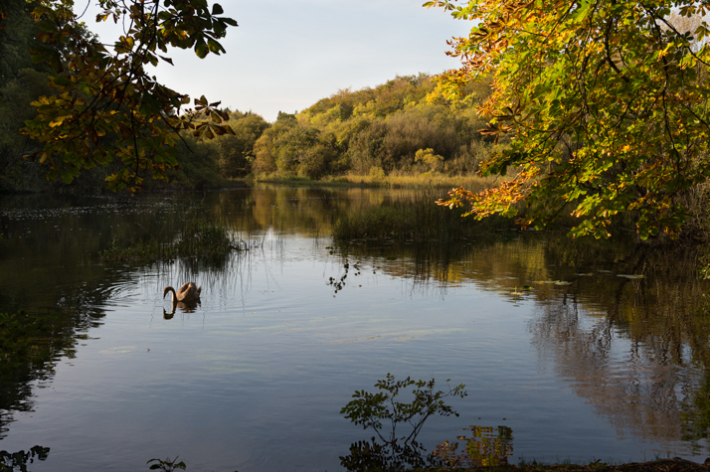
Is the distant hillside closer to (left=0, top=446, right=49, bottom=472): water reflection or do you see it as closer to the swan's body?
the swan's body

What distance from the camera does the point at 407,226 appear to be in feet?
61.9

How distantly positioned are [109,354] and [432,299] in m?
5.61

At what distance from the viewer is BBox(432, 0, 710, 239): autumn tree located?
532cm

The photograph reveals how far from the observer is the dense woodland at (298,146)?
30.6 m

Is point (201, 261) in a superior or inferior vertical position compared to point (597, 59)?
inferior

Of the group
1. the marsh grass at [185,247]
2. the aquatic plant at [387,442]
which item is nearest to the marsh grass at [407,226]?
the marsh grass at [185,247]

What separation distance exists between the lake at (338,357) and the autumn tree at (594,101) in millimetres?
1818

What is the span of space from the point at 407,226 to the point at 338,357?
1199 cm

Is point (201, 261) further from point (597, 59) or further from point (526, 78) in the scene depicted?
point (597, 59)

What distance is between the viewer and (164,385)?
6.29 m

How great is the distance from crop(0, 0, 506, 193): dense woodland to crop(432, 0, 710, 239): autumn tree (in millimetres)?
24244

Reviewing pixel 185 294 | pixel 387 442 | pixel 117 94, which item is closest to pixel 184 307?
pixel 185 294

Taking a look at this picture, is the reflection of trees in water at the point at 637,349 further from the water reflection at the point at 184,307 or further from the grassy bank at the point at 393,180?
the grassy bank at the point at 393,180

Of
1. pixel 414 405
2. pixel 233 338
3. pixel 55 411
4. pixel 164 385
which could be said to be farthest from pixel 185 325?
pixel 414 405
